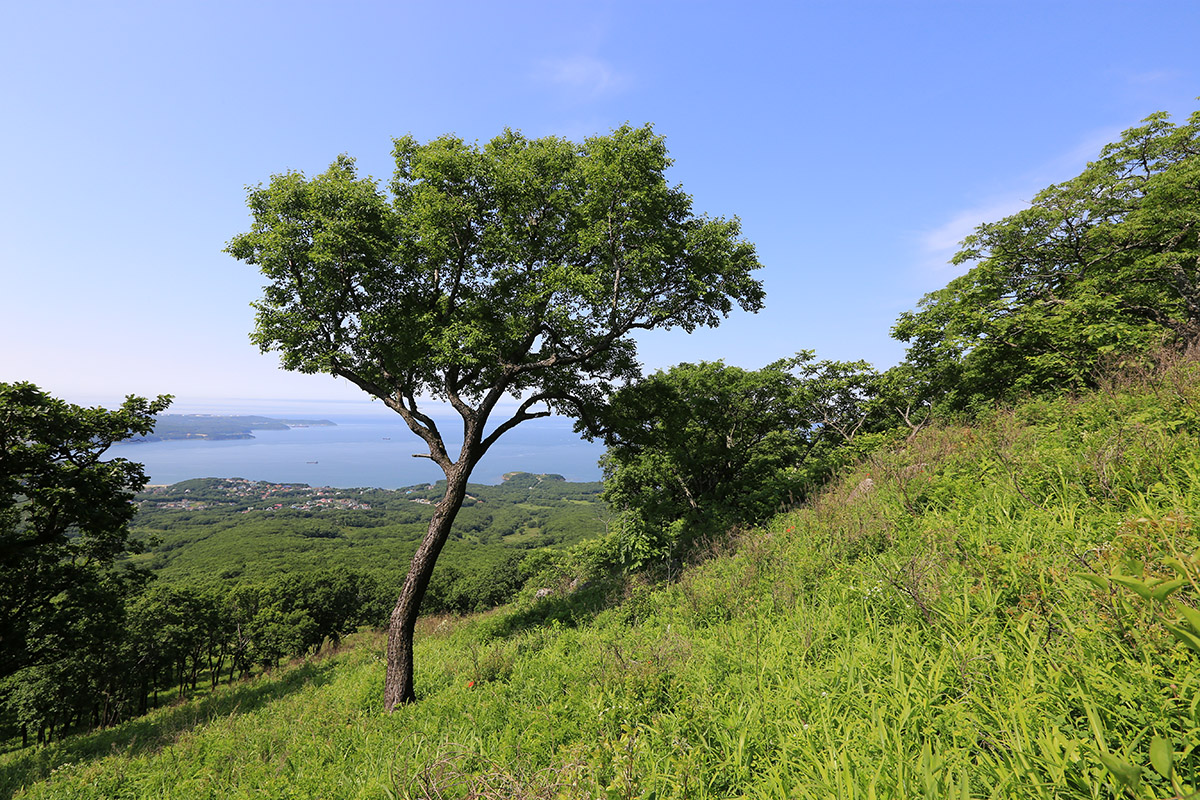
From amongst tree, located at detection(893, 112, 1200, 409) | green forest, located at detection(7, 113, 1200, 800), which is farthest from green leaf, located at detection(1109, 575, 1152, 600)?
tree, located at detection(893, 112, 1200, 409)

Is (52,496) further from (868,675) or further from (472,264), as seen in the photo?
(868,675)

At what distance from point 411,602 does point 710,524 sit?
7.85 metres

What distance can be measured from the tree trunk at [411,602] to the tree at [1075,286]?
1442 centimetres

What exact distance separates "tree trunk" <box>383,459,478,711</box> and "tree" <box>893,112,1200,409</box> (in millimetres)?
14419

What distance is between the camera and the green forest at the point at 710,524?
2.60m

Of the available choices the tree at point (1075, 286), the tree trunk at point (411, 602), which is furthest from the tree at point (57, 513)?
the tree at point (1075, 286)

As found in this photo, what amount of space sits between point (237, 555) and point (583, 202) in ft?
402

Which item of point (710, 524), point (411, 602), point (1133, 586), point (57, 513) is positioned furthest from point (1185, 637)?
point (57, 513)

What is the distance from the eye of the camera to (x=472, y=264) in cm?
953

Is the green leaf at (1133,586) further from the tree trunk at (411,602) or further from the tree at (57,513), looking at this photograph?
the tree at (57,513)

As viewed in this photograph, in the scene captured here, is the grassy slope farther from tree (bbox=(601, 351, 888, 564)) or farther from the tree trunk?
tree (bbox=(601, 351, 888, 564))

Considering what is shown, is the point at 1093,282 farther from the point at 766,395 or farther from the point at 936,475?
the point at 936,475

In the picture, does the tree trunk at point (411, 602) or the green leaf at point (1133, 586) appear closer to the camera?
the green leaf at point (1133, 586)

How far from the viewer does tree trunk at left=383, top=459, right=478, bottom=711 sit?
24.8ft
